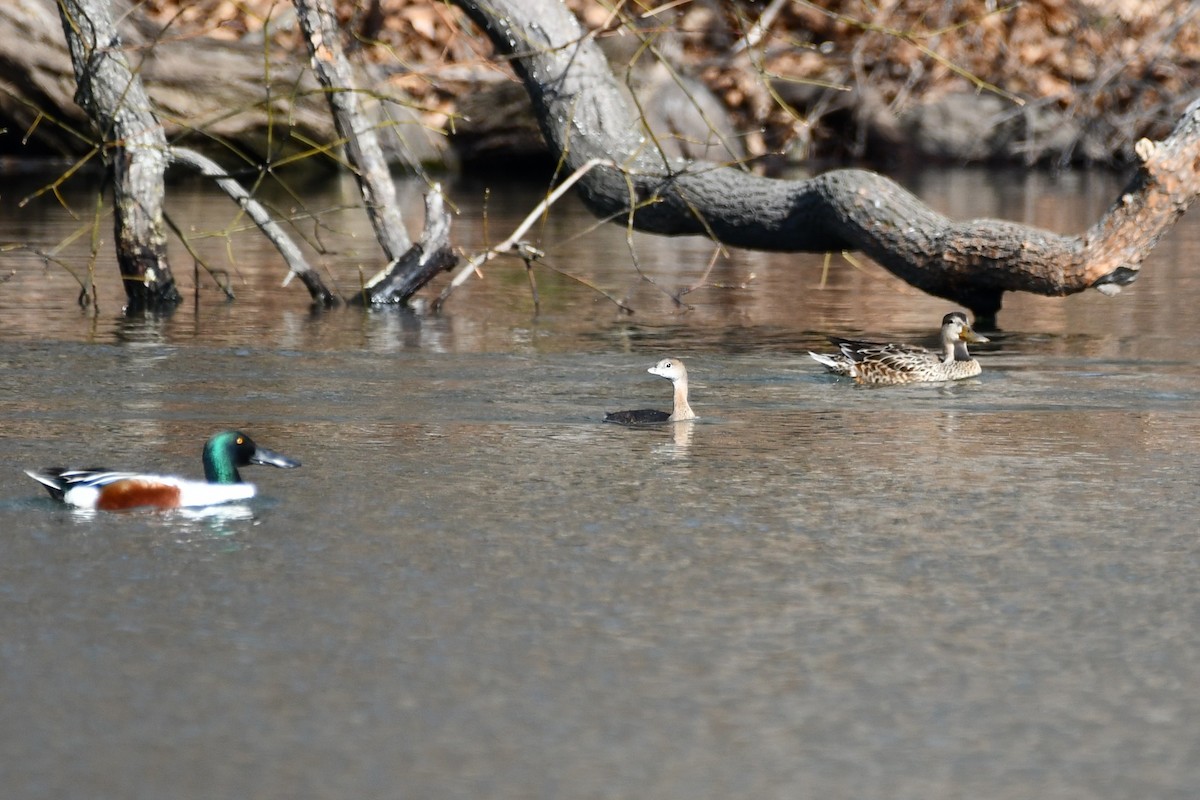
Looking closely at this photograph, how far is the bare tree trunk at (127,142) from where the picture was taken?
11.8 metres

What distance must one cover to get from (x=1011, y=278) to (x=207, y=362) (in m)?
4.82

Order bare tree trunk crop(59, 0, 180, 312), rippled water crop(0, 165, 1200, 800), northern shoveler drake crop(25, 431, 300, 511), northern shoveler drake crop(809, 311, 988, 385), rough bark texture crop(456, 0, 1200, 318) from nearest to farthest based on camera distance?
rippled water crop(0, 165, 1200, 800), northern shoveler drake crop(25, 431, 300, 511), northern shoveler drake crop(809, 311, 988, 385), rough bark texture crop(456, 0, 1200, 318), bare tree trunk crop(59, 0, 180, 312)

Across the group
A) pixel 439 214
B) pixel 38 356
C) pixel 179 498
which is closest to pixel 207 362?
pixel 38 356

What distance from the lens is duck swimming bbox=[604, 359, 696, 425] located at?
854cm

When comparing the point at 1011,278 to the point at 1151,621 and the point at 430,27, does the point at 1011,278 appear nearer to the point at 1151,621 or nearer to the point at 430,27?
the point at 1151,621

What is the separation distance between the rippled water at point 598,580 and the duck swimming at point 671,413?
10 cm

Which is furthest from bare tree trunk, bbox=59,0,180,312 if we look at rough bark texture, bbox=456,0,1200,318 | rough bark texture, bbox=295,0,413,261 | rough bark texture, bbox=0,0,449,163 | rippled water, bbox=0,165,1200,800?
rough bark texture, bbox=0,0,449,163

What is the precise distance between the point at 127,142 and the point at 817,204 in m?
4.29

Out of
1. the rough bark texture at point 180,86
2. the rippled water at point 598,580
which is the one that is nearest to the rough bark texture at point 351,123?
the rippled water at point 598,580

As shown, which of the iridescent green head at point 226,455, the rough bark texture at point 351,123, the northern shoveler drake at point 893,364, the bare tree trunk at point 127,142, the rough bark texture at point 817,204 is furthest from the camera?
the rough bark texture at point 351,123

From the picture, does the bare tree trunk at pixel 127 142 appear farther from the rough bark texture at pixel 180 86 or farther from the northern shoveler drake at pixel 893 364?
the rough bark texture at pixel 180 86

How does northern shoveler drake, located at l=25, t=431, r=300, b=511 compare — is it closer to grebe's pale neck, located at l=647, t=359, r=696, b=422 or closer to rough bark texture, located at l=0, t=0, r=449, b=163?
grebe's pale neck, located at l=647, t=359, r=696, b=422

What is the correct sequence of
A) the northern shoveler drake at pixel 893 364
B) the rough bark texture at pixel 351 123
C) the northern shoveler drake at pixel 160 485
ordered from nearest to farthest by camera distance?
the northern shoveler drake at pixel 160 485 < the northern shoveler drake at pixel 893 364 < the rough bark texture at pixel 351 123

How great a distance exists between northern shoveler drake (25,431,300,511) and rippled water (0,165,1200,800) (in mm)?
83
